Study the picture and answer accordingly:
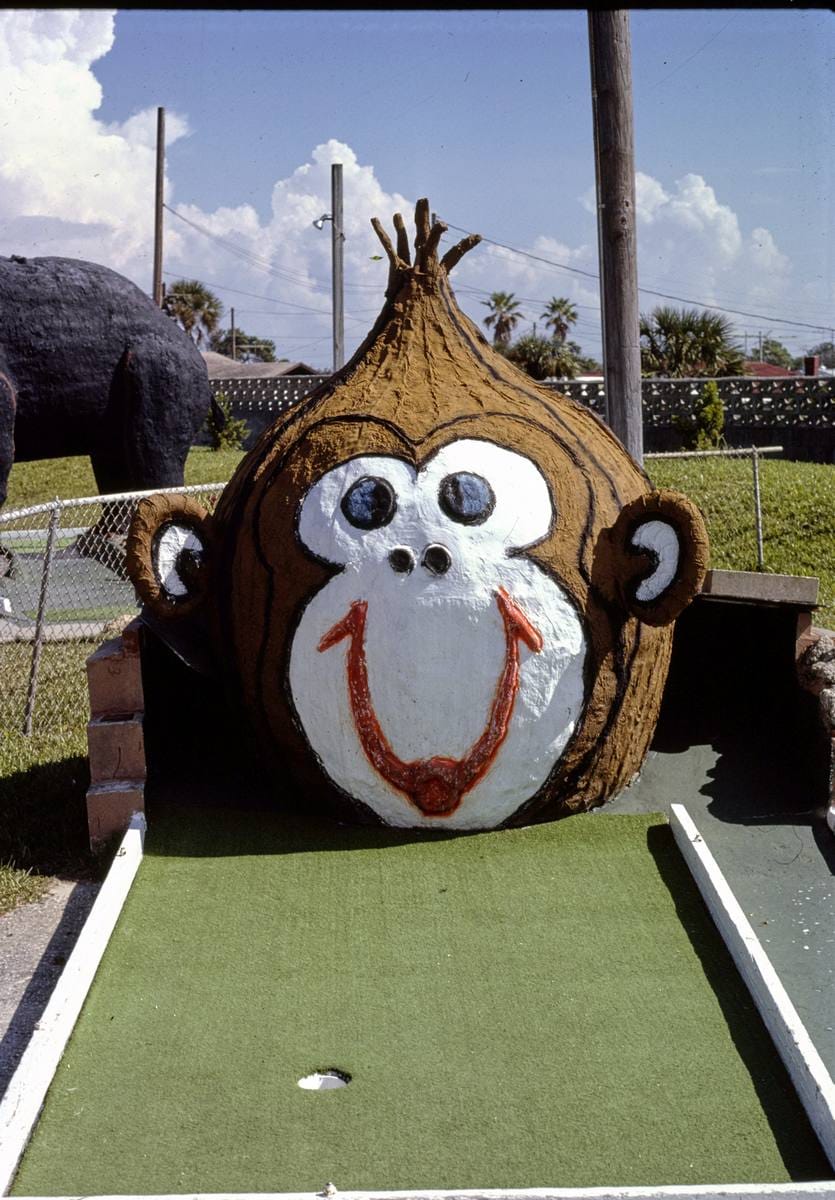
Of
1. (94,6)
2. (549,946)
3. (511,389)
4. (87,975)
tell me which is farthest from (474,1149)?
(511,389)

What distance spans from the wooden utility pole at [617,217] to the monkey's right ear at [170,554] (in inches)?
109

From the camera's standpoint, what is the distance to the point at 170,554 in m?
5.29

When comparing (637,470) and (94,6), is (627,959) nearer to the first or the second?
(637,470)

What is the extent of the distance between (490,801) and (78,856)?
6.30ft

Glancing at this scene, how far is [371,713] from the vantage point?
4906 millimetres

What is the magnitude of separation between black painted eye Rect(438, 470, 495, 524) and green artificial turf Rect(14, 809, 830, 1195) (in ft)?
4.03

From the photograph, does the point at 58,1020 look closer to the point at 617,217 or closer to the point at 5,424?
the point at 617,217

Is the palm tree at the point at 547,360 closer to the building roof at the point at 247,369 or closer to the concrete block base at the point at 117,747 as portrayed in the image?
the building roof at the point at 247,369

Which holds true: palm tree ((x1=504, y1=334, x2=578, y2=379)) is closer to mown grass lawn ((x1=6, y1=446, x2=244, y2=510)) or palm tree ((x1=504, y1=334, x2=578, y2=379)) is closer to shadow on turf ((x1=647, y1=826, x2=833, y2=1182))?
mown grass lawn ((x1=6, y1=446, x2=244, y2=510))

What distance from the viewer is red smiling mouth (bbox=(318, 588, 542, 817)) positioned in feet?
15.9

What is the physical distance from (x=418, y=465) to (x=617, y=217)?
3.00 metres

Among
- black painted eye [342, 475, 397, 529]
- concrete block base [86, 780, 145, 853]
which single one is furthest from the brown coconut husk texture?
concrete block base [86, 780, 145, 853]

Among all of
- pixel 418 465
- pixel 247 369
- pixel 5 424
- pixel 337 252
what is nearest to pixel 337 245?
pixel 337 252

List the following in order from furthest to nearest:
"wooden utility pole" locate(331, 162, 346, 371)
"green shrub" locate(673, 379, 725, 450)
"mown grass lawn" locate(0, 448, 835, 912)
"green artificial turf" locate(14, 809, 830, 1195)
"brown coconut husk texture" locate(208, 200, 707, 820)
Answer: "green shrub" locate(673, 379, 725, 450) < "wooden utility pole" locate(331, 162, 346, 371) < "mown grass lawn" locate(0, 448, 835, 912) < "brown coconut husk texture" locate(208, 200, 707, 820) < "green artificial turf" locate(14, 809, 830, 1195)
